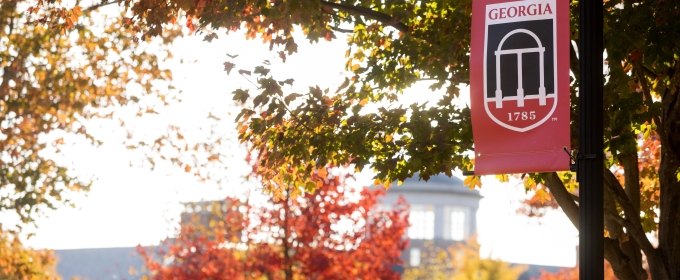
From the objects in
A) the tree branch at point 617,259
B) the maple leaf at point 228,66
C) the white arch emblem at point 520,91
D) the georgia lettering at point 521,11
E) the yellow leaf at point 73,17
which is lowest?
the tree branch at point 617,259

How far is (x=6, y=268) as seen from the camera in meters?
23.0

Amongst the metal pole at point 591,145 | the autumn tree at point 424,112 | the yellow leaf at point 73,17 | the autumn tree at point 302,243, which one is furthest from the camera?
the autumn tree at point 302,243

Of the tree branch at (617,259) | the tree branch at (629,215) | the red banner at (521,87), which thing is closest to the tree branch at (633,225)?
the tree branch at (629,215)

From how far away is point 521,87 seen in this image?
5.93m

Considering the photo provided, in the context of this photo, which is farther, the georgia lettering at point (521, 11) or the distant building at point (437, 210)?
the distant building at point (437, 210)

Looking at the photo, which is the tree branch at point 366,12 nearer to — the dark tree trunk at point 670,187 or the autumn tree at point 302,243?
the dark tree trunk at point 670,187

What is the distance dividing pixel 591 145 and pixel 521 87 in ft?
1.87

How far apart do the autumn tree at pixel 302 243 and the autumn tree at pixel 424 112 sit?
1223cm

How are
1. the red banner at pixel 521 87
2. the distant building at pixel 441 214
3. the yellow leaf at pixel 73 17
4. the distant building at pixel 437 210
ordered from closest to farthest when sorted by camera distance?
the red banner at pixel 521 87
the yellow leaf at pixel 73 17
the distant building at pixel 437 210
the distant building at pixel 441 214

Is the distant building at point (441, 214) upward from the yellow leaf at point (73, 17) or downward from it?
upward

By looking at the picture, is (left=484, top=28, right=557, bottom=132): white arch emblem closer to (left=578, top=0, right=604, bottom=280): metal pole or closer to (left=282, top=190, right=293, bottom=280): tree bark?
(left=578, top=0, right=604, bottom=280): metal pole

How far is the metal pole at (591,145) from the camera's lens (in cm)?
557

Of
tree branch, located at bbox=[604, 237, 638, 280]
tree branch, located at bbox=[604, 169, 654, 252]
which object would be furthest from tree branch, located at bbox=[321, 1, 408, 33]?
tree branch, located at bbox=[604, 237, 638, 280]

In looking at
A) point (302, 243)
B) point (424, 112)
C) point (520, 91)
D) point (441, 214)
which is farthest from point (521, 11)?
point (441, 214)
